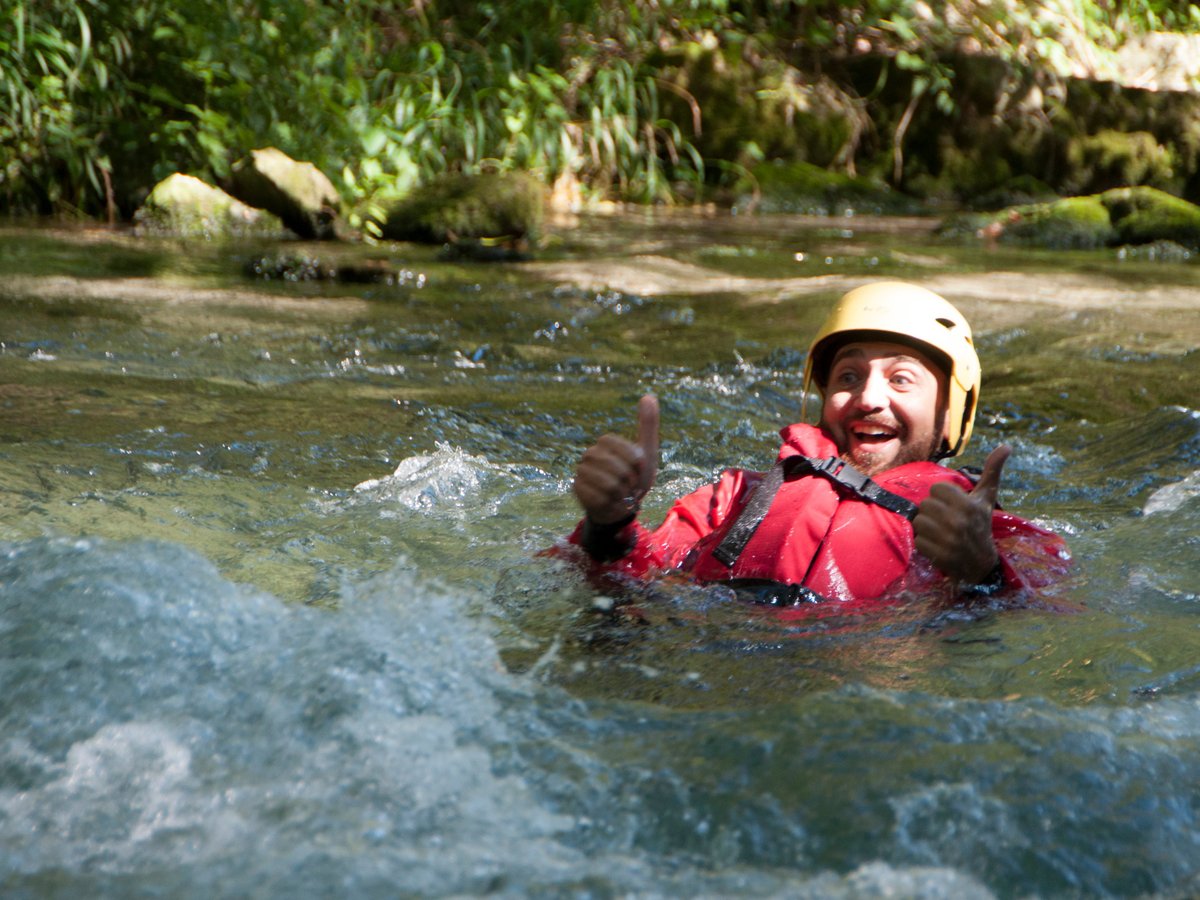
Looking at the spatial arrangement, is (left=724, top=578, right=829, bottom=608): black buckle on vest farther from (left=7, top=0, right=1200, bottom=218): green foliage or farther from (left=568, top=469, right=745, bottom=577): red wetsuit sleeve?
(left=7, top=0, right=1200, bottom=218): green foliage

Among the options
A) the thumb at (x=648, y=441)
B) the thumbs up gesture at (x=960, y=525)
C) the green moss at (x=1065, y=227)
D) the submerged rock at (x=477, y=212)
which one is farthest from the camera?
the green moss at (x=1065, y=227)

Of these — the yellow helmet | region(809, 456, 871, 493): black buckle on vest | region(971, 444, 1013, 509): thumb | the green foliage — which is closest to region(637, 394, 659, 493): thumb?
region(809, 456, 871, 493): black buckle on vest

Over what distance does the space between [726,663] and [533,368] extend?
11.6 feet

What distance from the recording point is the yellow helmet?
371cm

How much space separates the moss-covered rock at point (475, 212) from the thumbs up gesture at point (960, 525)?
7.51m

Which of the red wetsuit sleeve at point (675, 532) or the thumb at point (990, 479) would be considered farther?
the red wetsuit sleeve at point (675, 532)

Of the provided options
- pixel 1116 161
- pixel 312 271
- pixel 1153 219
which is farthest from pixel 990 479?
pixel 1116 161

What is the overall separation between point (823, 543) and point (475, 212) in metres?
7.53

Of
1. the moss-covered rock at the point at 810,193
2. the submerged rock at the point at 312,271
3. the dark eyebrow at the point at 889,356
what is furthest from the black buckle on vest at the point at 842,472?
the moss-covered rock at the point at 810,193

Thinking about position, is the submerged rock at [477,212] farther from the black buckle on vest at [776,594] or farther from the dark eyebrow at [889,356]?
the black buckle on vest at [776,594]

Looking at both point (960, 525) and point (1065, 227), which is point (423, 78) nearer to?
point (1065, 227)

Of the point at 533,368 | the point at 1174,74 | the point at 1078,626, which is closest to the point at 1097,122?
the point at 1174,74

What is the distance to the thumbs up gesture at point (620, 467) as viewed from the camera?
296 cm

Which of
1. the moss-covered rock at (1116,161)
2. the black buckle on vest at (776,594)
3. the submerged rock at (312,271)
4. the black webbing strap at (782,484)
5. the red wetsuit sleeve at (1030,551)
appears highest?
the moss-covered rock at (1116,161)
